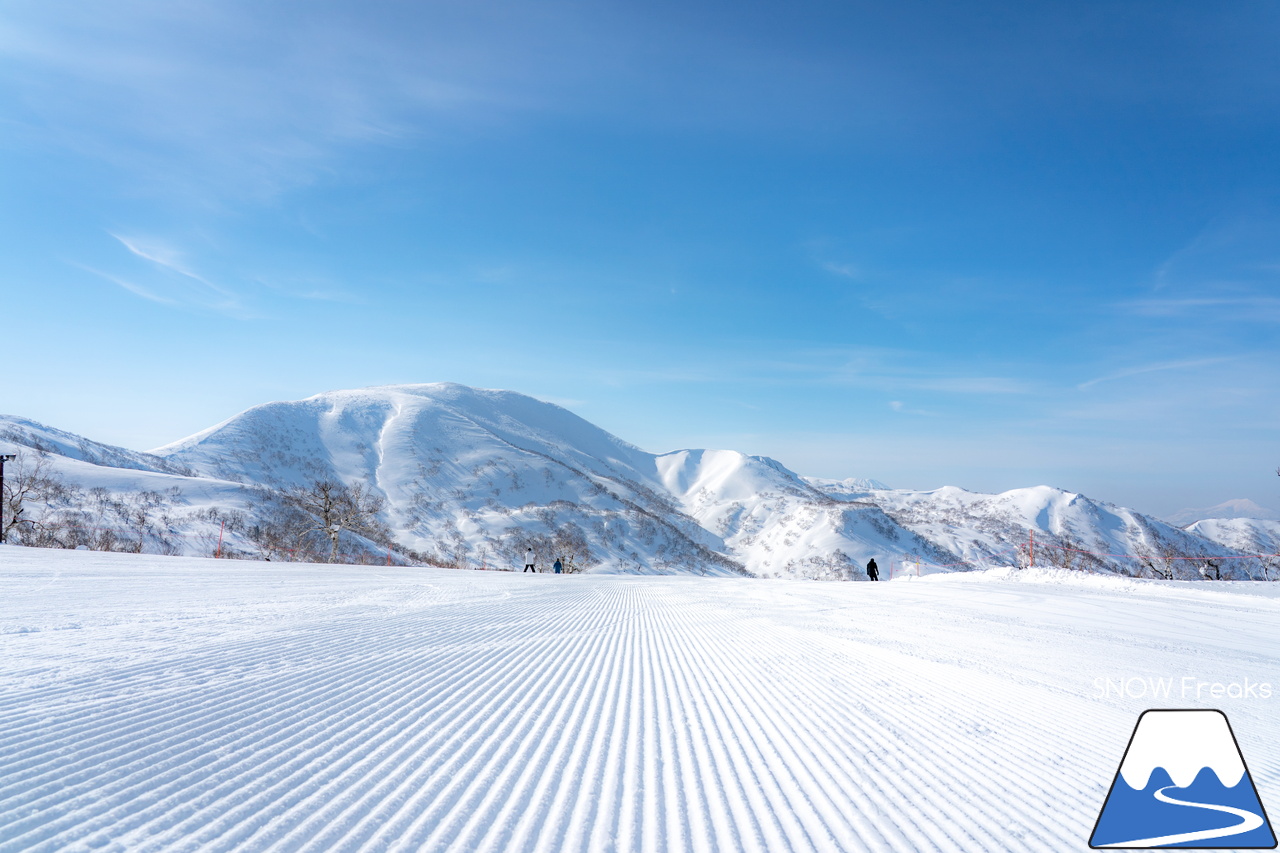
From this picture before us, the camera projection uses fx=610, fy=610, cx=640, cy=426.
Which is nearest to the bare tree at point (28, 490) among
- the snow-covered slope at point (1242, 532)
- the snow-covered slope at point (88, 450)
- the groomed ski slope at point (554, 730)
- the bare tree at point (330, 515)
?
the bare tree at point (330, 515)

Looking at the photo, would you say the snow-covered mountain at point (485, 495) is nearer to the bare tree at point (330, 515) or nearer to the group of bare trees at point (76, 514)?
the bare tree at point (330, 515)

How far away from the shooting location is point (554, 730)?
4.00m

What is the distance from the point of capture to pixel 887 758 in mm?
3633

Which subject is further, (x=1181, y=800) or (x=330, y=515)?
(x=330, y=515)

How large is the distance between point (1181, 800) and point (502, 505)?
281 ft

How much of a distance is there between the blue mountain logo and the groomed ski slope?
19cm

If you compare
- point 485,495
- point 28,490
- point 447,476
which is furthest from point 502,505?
point 28,490

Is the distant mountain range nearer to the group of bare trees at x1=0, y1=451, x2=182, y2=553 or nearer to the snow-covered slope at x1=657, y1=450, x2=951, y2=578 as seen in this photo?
the snow-covered slope at x1=657, y1=450, x2=951, y2=578

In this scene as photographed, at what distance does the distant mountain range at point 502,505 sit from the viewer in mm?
55094

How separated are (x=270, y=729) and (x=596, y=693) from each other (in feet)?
7.58

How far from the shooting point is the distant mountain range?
55.1 m

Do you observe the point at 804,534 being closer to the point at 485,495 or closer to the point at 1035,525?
the point at 485,495

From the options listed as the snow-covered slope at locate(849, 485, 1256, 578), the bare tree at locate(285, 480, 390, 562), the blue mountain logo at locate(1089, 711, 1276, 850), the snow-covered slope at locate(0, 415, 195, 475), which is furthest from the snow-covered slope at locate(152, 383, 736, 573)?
the blue mountain logo at locate(1089, 711, 1276, 850)

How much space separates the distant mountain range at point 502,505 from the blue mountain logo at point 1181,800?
110 ft
